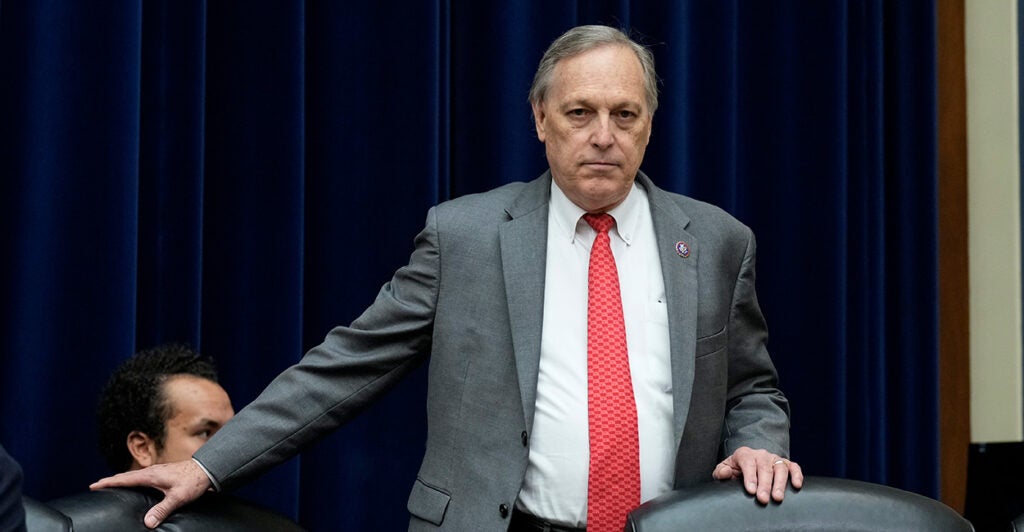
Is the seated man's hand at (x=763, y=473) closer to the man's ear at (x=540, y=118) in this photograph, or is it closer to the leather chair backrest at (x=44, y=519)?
the man's ear at (x=540, y=118)

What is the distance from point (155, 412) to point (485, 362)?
73 cm

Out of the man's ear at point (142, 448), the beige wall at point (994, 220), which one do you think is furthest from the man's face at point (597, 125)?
the beige wall at point (994, 220)

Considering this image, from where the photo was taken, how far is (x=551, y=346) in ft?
6.23

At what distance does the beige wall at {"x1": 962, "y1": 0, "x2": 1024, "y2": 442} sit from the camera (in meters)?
3.33

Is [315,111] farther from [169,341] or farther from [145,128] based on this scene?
[169,341]

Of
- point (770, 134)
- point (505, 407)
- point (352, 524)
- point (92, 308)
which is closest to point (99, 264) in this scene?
point (92, 308)

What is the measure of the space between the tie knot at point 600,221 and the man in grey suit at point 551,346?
13 mm

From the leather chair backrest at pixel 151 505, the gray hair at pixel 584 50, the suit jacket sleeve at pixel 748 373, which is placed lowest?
the leather chair backrest at pixel 151 505

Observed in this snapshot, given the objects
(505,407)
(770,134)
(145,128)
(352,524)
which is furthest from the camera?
(770,134)

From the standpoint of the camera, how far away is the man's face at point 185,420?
229 centimetres

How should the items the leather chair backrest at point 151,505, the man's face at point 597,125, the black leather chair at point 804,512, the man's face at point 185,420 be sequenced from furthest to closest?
1. the man's face at point 185,420
2. the man's face at point 597,125
3. the leather chair backrest at point 151,505
4. the black leather chair at point 804,512

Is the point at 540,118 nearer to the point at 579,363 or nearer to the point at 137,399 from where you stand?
A: the point at 579,363

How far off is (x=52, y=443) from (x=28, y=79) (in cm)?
66

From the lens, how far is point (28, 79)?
237 cm
